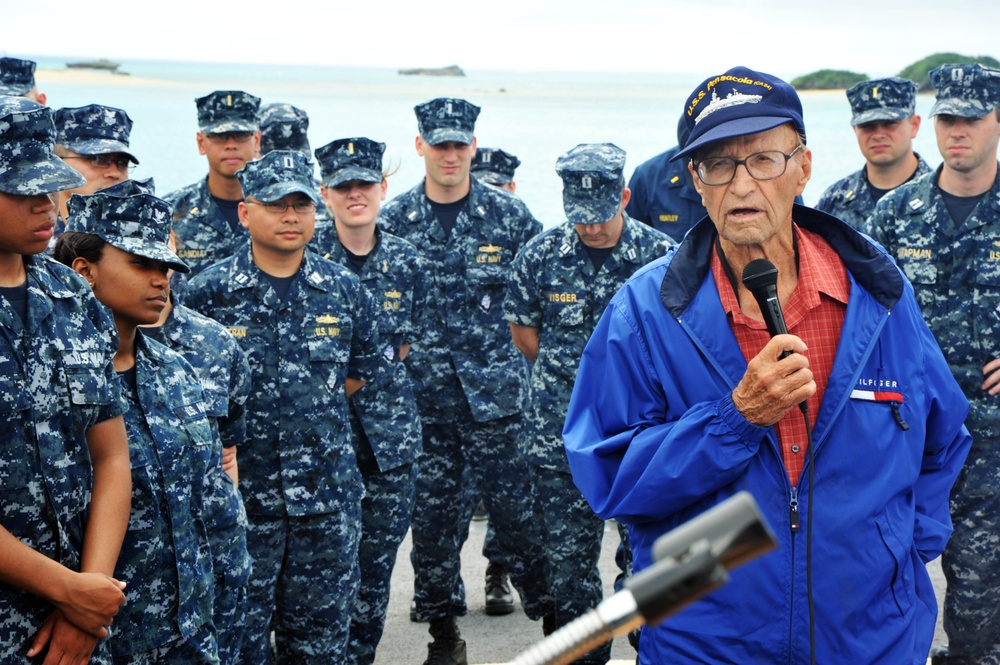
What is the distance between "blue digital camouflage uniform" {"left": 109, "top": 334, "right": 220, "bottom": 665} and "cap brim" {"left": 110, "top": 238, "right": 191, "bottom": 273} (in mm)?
227

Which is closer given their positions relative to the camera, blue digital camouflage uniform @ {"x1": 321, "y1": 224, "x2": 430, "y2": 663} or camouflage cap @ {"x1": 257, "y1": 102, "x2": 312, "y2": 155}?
blue digital camouflage uniform @ {"x1": 321, "y1": 224, "x2": 430, "y2": 663}

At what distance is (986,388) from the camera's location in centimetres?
521

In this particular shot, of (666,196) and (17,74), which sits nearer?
(666,196)

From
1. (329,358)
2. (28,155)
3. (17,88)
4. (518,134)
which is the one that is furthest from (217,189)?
(518,134)

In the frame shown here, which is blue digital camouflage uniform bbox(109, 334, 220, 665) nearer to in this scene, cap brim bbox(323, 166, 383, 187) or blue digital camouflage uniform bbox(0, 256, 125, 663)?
blue digital camouflage uniform bbox(0, 256, 125, 663)

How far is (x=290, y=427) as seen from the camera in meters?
4.58

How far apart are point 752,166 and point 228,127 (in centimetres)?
432

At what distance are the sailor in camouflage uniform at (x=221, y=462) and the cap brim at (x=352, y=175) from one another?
1.69 metres

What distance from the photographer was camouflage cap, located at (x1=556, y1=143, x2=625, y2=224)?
17.5 feet

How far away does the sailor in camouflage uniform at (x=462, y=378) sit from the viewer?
232 inches

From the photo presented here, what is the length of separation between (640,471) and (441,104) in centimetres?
449

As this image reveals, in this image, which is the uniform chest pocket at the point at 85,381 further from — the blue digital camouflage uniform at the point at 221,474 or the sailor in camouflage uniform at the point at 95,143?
the sailor in camouflage uniform at the point at 95,143

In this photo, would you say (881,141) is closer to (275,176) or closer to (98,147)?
(275,176)

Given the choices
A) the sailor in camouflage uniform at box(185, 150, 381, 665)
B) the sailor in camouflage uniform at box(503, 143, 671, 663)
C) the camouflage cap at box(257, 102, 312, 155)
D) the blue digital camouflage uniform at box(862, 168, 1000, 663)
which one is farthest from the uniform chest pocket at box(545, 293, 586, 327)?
the camouflage cap at box(257, 102, 312, 155)
